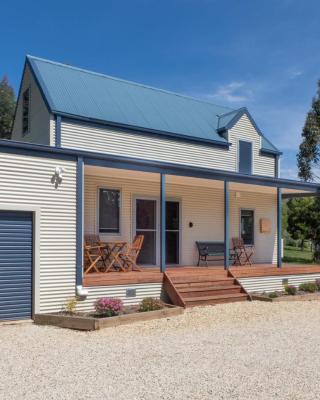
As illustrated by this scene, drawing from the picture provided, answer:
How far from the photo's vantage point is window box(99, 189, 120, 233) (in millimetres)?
12500

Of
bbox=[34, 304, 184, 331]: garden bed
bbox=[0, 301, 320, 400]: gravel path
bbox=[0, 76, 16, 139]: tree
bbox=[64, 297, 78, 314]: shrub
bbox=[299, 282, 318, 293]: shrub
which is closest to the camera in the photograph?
bbox=[0, 301, 320, 400]: gravel path

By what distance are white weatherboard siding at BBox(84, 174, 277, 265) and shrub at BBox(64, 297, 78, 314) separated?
300 cm

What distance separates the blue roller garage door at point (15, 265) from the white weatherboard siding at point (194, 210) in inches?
123

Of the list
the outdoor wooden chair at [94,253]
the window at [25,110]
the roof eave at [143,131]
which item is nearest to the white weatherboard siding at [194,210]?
the outdoor wooden chair at [94,253]

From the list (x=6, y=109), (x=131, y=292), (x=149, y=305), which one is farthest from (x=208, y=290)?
(x=6, y=109)

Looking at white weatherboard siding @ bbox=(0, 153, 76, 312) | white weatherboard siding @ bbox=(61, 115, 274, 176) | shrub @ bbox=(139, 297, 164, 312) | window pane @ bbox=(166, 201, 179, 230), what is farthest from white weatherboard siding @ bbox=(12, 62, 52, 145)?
shrub @ bbox=(139, 297, 164, 312)

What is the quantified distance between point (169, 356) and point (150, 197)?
7.39m

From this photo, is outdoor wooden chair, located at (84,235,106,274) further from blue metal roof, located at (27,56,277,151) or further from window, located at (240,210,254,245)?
window, located at (240,210,254,245)

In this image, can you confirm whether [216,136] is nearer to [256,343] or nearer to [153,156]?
[153,156]

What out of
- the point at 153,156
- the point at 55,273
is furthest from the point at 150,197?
the point at 55,273

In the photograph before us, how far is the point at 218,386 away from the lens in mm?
5203

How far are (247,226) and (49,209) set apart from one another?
8.92 meters

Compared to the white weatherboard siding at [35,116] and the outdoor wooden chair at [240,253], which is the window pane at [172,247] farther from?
the white weatherboard siding at [35,116]

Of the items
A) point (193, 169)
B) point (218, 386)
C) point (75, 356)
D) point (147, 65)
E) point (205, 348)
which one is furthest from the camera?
point (147, 65)
